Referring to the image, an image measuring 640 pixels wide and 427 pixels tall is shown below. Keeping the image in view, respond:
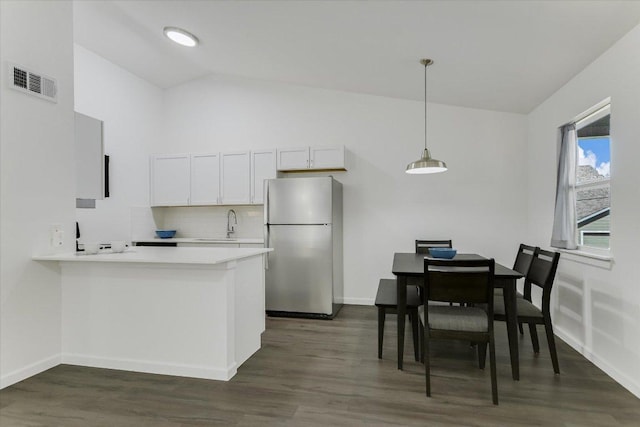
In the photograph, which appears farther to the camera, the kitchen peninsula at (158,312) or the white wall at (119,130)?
the white wall at (119,130)

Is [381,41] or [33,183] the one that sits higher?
[381,41]

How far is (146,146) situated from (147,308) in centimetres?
329

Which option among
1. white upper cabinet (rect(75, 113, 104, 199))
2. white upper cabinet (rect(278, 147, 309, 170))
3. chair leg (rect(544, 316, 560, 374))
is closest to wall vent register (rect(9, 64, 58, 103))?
white upper cabinet (rect(75, 113, 104, 199))

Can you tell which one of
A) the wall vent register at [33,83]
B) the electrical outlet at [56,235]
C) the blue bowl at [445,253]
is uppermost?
the wall vent register at [33,83]

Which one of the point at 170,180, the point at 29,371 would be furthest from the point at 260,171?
the point at 29,371

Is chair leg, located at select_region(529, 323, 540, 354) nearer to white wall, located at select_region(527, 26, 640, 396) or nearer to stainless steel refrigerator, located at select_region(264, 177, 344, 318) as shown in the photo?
white wall, located at select_region(527, 26, 640, 396)

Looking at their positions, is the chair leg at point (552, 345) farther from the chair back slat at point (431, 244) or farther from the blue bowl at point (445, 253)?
the chair back slat at point (431, 244)

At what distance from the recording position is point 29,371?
253 centimetres

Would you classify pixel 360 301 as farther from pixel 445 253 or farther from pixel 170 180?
pixel 170 180

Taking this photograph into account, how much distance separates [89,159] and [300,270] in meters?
2.43

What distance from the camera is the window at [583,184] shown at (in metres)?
2.86

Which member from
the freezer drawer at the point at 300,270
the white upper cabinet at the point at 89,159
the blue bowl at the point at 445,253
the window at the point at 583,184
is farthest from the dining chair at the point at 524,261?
→ the white upper cabinet at the point at 89,159

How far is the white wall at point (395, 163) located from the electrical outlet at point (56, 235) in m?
2.67

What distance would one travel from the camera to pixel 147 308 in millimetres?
2582
